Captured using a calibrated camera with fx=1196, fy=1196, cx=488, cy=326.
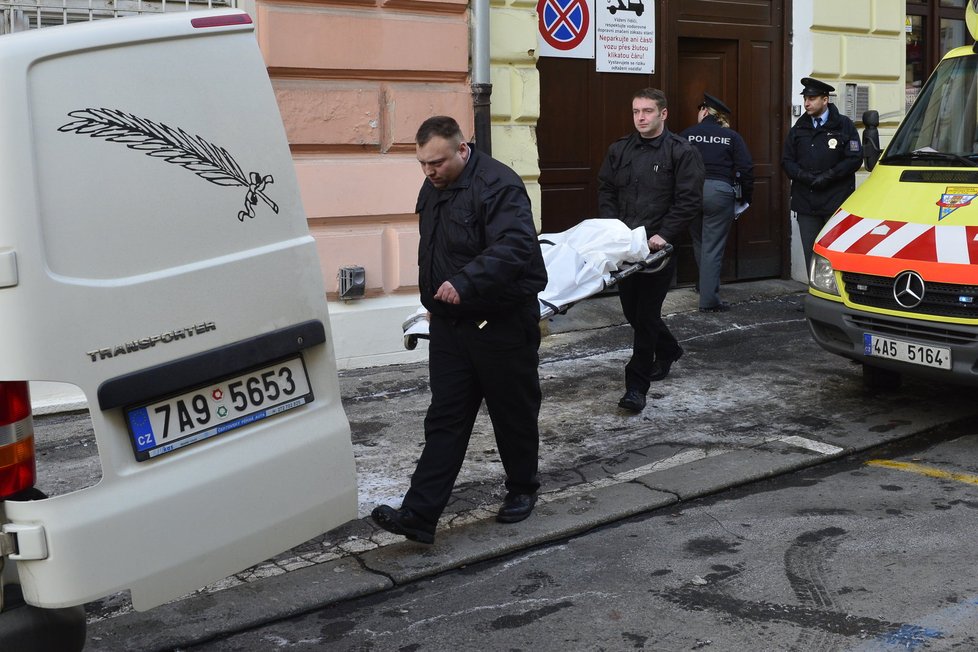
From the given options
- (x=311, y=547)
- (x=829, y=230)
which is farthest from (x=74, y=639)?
(x=829, y=230)

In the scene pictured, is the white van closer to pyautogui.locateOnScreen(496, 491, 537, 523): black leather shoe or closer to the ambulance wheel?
pyautogui.locateOnScreen(496, 491, 537, 523): black leather shoe

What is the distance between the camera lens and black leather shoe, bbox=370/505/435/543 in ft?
15.8

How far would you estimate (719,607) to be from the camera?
165 inches

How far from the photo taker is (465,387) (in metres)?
4.91

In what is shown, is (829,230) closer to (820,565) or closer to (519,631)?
(820,565)

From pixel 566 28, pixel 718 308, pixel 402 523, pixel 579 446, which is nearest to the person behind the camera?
pixel 402 523

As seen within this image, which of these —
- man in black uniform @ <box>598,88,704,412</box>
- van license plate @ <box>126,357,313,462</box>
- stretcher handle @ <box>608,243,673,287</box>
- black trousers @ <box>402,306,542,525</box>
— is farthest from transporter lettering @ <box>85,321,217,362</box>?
man in black uniform @ <box>598,88,704,412</box>

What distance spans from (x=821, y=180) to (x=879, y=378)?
9.41ft

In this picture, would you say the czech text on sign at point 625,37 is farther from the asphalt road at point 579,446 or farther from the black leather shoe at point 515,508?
the black leather shoe at point 515,508

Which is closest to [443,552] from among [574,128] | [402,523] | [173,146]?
[402,523]

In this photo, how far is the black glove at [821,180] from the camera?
32.4 feet

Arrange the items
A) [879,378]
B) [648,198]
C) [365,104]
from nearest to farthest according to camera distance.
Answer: [648,198] → [879,378] → [365,104]

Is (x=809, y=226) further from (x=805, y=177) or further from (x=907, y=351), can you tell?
(x=907, y=351)

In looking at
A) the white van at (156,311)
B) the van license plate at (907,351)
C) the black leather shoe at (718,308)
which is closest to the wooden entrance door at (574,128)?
the black leather shoe at (718,308)
